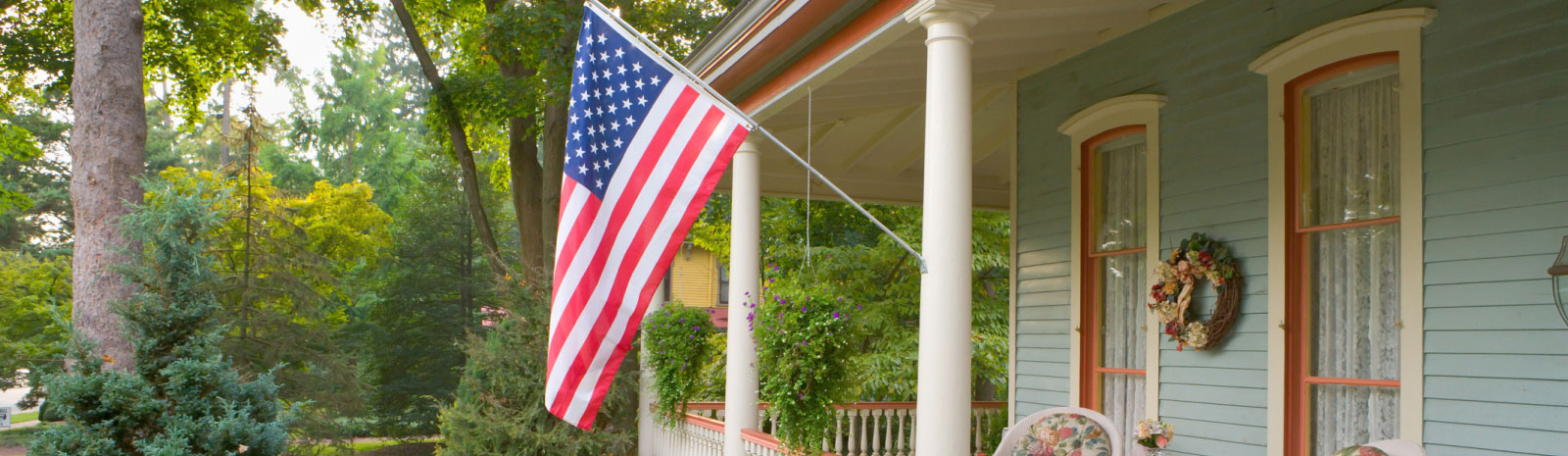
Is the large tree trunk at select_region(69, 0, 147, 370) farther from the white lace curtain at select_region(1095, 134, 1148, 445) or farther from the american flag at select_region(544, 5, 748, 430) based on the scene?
the white lace curtain at select_region(1095, 134, 1148, 445)

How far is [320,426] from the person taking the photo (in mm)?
16547

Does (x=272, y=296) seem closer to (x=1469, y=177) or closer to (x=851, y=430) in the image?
(x=851, y=430)

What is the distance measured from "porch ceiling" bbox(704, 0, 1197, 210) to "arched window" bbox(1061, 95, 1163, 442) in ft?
1.75

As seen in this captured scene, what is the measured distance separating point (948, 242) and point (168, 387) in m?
5.71

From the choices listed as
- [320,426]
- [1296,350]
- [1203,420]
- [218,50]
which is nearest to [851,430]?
[1203,420]

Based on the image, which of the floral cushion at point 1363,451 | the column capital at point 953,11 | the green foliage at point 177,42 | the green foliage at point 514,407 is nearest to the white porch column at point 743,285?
the column capital at point 953,11

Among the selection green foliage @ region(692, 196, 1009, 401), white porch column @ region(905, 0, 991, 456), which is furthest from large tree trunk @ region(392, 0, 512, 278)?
white porch column @ region(905, 0, 991, 456)

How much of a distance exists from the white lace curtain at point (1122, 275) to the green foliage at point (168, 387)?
18.7ft

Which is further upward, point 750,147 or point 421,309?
point 750,147

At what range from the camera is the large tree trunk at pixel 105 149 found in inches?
417

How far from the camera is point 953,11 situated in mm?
5102

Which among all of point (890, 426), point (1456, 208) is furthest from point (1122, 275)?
point (890, 426)

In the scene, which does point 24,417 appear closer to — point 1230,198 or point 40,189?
point 40,189

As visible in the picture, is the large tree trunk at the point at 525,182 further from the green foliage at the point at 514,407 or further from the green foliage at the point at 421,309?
the green foliage at the point at 421,309
